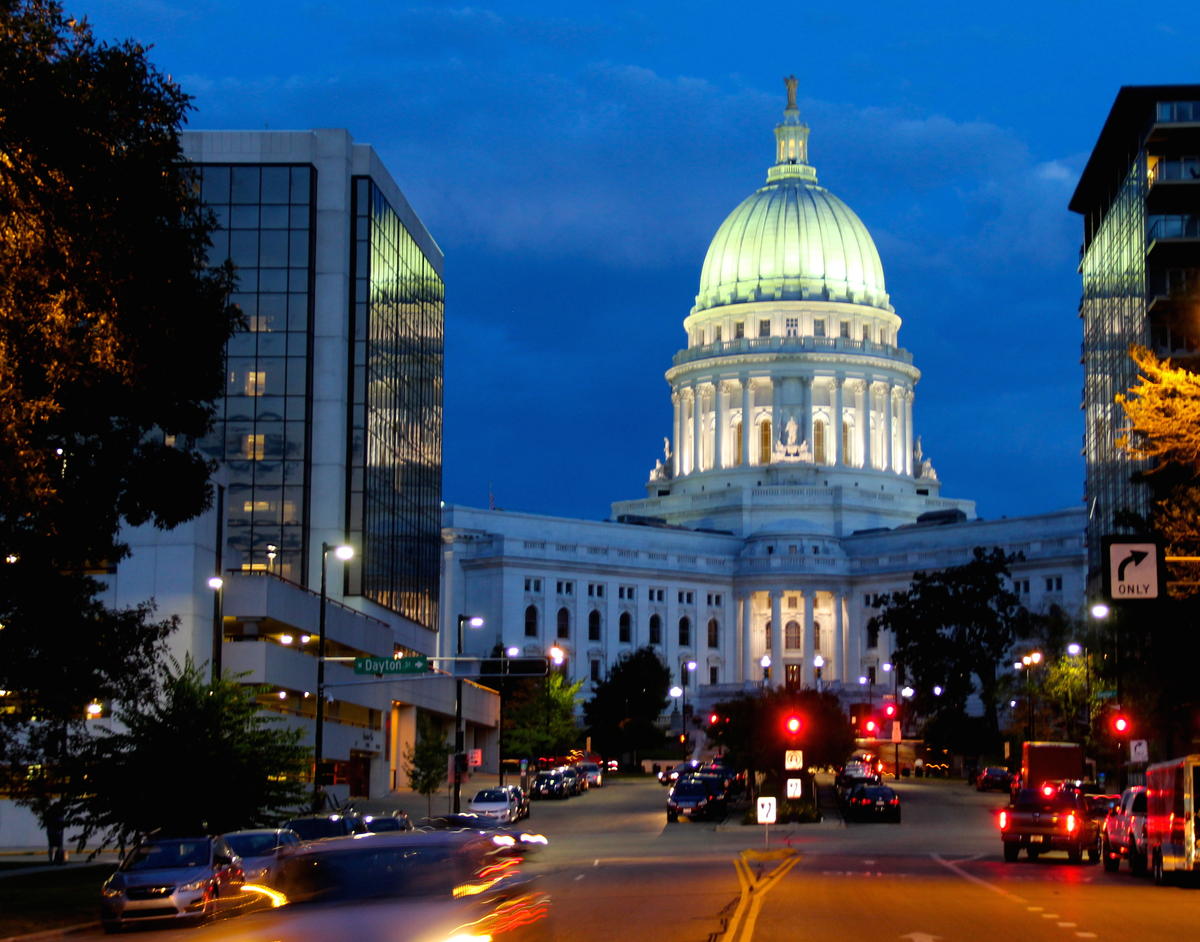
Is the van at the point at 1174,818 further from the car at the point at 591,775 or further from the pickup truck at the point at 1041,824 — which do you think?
the car at the point at 591,775

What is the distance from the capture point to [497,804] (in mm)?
73438

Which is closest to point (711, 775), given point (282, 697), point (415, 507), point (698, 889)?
point (282, 697)

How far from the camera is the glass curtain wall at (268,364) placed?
9212cm

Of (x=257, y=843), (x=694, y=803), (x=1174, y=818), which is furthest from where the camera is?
(x=694, y=803)

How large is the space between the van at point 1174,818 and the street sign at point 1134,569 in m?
5.22

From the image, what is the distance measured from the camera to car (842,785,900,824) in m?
75.6

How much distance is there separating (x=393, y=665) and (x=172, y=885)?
1032 inches

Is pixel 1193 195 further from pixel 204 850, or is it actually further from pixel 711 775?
pixel 204 850

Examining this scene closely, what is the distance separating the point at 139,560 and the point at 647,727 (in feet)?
274

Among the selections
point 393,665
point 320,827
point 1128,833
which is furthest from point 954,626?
point 320,827

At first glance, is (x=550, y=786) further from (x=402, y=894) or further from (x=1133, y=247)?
(x=402, y=894)

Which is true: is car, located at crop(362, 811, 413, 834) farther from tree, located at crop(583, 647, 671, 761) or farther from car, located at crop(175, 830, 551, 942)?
tree, located at crop(583, 647, 671, 761)

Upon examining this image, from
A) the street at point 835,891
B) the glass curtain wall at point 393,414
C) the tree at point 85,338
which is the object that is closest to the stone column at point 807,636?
the glass curtain wall at point 393,414

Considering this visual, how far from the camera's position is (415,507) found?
4235 inches
